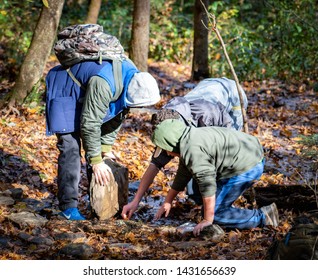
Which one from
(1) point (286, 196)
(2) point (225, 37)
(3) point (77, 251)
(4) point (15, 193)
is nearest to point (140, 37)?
(2) point (225, 37)

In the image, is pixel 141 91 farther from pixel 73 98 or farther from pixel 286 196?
pixel 286 196

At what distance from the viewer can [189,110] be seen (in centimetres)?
540

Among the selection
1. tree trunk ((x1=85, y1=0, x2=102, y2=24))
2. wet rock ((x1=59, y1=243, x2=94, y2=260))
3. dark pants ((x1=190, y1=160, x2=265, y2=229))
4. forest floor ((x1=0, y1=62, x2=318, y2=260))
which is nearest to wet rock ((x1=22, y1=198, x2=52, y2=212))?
forest floor ((x1=0, y1=62, x2=318, y2=260))

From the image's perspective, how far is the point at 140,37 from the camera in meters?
10.5

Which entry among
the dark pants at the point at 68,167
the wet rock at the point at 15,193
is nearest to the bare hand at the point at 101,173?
the dark pants at the point at 68,167

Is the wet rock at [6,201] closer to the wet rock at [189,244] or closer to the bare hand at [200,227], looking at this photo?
the wet rock at [189,244]

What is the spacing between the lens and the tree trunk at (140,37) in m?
10.4

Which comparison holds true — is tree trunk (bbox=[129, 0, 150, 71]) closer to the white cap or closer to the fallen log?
the fallen log

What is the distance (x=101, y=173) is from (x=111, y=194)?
12.7 inches

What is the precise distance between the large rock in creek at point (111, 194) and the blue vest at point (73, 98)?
60 centimetres

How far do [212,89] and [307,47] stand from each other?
822cm

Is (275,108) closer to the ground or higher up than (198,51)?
closer to the ground

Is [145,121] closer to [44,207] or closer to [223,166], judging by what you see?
[44,207]
